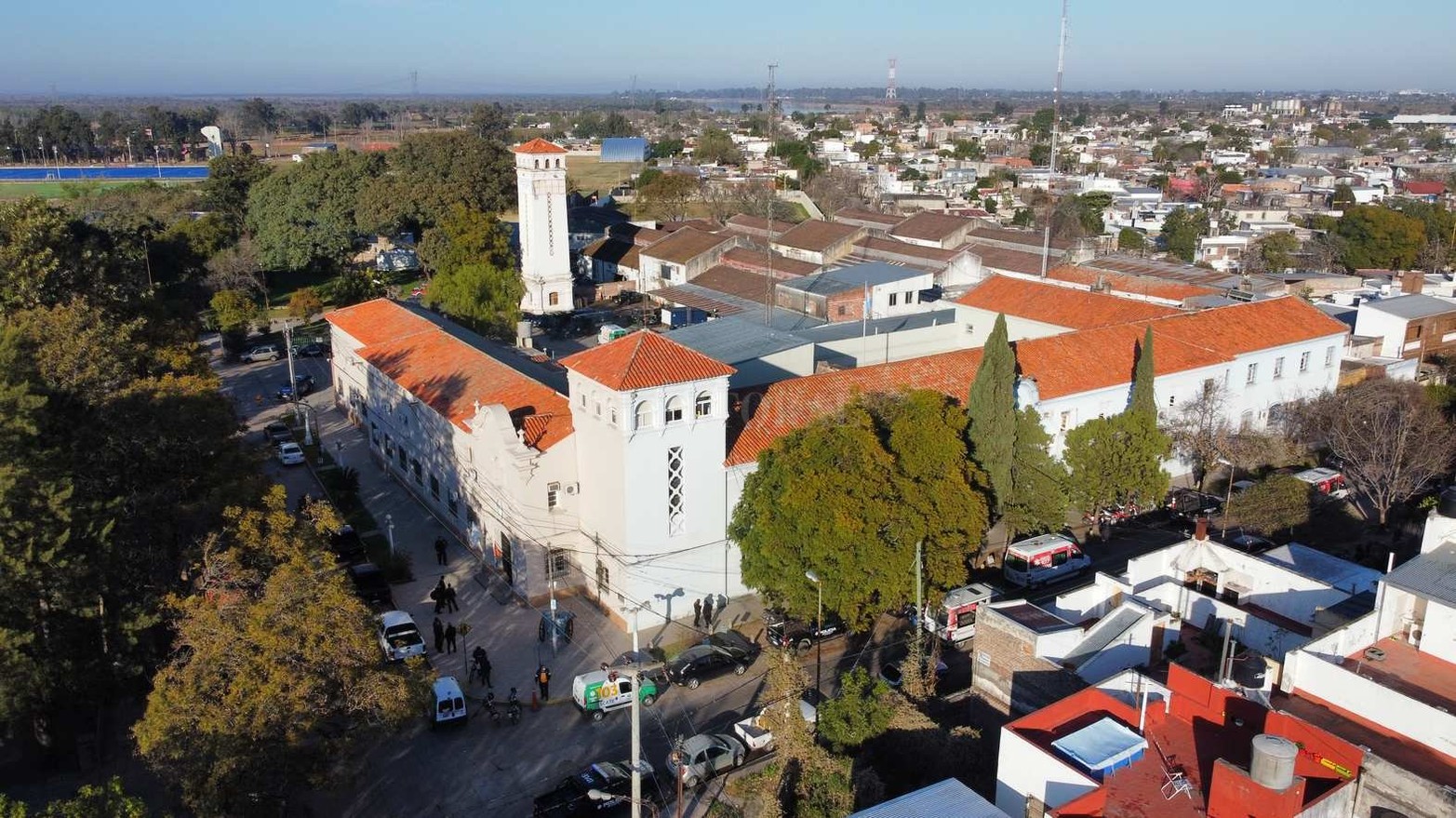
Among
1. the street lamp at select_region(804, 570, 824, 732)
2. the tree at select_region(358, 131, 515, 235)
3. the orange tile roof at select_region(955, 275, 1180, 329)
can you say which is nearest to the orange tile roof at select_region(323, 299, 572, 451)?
the street lamp at select_region(804, 570, 824, 732)

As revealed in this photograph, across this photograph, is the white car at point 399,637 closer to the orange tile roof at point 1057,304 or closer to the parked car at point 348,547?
the parked car at point 348,547

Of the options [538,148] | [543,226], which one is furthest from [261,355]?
[538,148]

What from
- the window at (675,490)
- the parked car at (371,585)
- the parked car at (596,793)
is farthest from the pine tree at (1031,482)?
the parked car at (371,585)

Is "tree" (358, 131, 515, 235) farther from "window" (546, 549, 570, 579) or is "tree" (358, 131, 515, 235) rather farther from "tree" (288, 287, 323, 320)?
"window" (546, 549, 570, 579)

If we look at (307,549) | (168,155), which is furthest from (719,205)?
(168,155)

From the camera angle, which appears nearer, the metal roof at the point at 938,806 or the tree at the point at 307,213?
the metal roof at the point at 938,806

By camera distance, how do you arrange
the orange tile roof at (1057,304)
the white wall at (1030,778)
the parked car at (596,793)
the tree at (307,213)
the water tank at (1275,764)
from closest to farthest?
the water tank at (1275,764), the white wall at (1030,778), the parked car at (596,793), the orange tile roof at (1057,304), the tree at (307,213)
